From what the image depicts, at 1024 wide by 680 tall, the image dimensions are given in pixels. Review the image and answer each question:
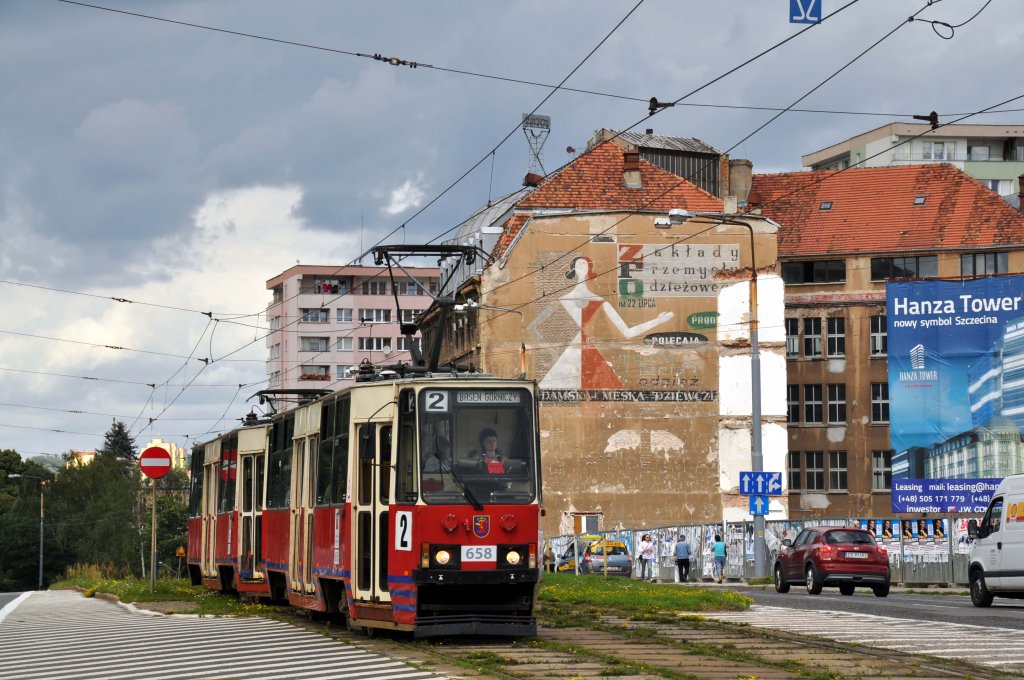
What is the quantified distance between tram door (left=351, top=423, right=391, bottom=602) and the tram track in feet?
2.13

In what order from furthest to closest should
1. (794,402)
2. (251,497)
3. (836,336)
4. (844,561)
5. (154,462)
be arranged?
(794,402) < (836,336) < (844,561) < (154,462) < (251,497)

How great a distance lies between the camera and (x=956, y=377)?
57094 millimetres

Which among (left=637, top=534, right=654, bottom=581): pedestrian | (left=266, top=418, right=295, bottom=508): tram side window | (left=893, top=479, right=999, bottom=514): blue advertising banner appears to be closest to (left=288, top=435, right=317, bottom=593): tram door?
(left=266, top=418, right=295, bottom=508): tram side window

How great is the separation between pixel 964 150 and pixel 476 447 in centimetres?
10136

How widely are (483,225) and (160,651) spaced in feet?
190

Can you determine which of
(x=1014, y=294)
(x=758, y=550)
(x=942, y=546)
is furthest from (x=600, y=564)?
(x=1014, y=294)

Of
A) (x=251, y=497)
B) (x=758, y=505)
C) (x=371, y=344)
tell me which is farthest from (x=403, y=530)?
(x=371, y=344)

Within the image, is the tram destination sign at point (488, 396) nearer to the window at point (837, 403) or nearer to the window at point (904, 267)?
the window at point (904, 267)

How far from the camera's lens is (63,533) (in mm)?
112125

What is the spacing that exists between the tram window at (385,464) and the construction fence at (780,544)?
2363cm

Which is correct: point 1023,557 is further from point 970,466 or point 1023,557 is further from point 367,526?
point 970,466

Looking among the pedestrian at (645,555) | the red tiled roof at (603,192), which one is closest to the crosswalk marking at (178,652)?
the pedestrian at (645,555)

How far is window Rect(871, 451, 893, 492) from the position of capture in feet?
227

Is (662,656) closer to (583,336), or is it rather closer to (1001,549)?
(1001,549)
